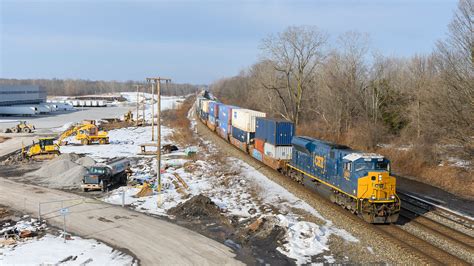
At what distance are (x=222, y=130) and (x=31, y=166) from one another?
25.6m

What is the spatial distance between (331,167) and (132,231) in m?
12.1

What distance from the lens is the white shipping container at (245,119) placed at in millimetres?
43000

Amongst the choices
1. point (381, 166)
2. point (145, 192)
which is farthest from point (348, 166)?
point (145, 192)

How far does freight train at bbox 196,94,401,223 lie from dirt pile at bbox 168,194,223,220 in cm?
711

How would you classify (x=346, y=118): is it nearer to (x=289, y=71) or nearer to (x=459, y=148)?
(x=289, y=71)

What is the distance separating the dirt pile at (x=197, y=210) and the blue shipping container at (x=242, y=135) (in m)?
18.3

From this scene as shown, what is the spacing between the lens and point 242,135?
152 ft

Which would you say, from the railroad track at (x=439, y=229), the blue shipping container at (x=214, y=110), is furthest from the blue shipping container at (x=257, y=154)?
the blue shipping container at (x=214, y=110)

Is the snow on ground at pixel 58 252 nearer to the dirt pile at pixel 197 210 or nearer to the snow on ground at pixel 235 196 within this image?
the dirt pile at pixel 197 210

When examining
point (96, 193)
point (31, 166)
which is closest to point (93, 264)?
point (96, 193)

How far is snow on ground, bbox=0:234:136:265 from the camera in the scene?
57.7 ft

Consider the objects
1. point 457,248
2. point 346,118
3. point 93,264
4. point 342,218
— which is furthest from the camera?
point 346,118

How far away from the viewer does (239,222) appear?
76.2ft

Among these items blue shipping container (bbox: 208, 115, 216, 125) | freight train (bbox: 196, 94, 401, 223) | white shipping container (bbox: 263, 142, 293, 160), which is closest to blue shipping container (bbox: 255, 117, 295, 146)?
freight train (bbox: 196, 94, 401, 223)
